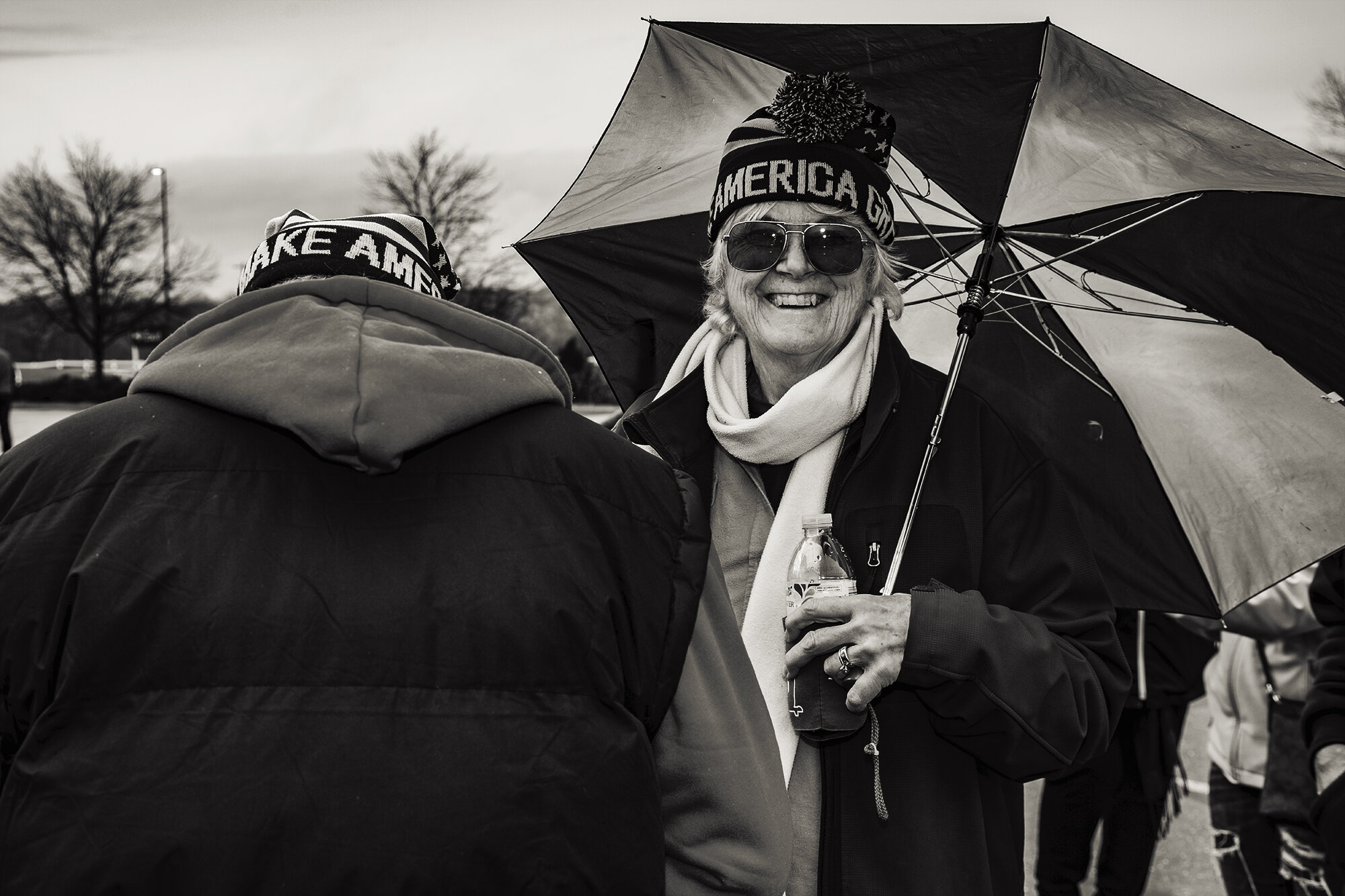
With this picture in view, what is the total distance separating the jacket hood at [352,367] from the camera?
4.68 ft

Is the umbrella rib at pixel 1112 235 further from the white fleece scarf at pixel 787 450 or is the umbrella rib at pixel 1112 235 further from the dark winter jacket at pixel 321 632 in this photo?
the dark winter jacket at pixel 321 632

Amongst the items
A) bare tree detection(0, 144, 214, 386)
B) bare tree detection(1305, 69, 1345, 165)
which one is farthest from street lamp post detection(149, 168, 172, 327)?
bare tree detection(1305, 69, 1345, 165)

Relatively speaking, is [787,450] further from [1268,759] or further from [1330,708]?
[1268,759]

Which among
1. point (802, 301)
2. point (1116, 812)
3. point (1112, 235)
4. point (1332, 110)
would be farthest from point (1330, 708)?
point (1332, 110)

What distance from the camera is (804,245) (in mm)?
2865

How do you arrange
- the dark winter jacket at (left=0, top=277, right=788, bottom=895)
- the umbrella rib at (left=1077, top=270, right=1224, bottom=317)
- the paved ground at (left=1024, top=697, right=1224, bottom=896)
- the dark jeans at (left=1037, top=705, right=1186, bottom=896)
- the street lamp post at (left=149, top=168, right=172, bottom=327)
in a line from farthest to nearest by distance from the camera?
the street lamp post at (left=149, top=168, right=172, bottom=327) → the paved ground at (left=1024, top=697, right=1224, bottom=896) → the dark jeans at (left=1037, top=705, right=1186, bottom=896) → the umbrella rib at (left=1077, top=270, right=1224, bottom=317) → the dark winter jacket at (left=0, top=277, right=788, bottom=895)

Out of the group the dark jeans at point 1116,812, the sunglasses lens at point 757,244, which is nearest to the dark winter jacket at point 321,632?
the sunglasses lens at point 757,244

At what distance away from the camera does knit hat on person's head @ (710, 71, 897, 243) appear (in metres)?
2.82

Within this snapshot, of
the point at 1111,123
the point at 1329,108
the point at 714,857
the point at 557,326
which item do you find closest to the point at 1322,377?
the point at 1111,123

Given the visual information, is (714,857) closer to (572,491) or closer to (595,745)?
(595,745)

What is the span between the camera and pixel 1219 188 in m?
2.59

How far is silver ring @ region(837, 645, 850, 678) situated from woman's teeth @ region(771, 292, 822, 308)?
873mm

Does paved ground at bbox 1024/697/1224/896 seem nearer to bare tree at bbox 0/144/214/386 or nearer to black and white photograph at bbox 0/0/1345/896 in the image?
black and white photograph at bbox 0/0/1345/896

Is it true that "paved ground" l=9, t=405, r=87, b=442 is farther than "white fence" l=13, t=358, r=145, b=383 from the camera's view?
No
